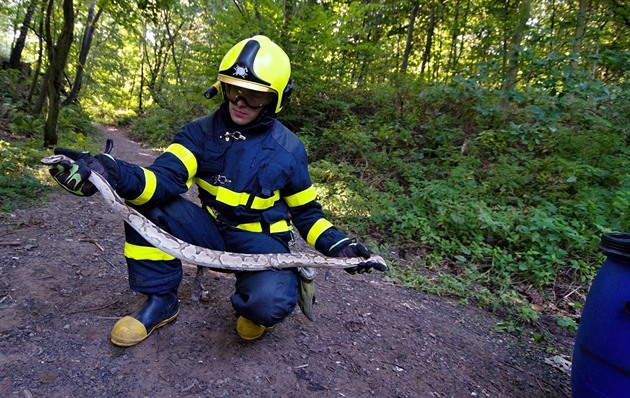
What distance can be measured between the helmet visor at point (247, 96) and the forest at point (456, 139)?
2457 millimetres

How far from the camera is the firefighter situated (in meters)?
2.05

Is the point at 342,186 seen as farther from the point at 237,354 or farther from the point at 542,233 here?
the point at 237,354

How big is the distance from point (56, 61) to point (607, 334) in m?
8.49

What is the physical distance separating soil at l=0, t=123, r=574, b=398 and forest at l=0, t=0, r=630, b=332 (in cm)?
52

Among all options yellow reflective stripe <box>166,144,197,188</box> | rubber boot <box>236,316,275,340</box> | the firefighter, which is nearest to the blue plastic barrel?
the firefighter

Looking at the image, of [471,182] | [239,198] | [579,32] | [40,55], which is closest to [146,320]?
[239,198]

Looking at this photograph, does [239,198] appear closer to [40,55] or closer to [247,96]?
[247,96]

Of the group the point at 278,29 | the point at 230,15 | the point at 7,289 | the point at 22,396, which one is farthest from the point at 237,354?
the point at 230,15

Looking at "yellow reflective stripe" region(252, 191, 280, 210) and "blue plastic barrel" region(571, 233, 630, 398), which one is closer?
"blue plastic barrel" region(571, 233, 630, 398)

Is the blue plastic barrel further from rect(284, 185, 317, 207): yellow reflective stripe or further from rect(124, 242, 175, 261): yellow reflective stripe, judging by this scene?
rect(124, 242, 175, 261): yellow reflective stripe

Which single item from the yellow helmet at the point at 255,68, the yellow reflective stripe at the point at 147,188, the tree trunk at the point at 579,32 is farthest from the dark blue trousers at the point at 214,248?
the tree trunk at the point at 579,32

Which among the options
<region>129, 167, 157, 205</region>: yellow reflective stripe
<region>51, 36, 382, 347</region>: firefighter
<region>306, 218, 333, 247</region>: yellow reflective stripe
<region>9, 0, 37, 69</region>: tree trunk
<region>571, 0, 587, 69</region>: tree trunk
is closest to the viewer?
<region>129, 167, 157, 205</region>: yellow reflective stripe

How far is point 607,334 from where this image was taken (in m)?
1.76

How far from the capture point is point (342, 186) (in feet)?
19.5
